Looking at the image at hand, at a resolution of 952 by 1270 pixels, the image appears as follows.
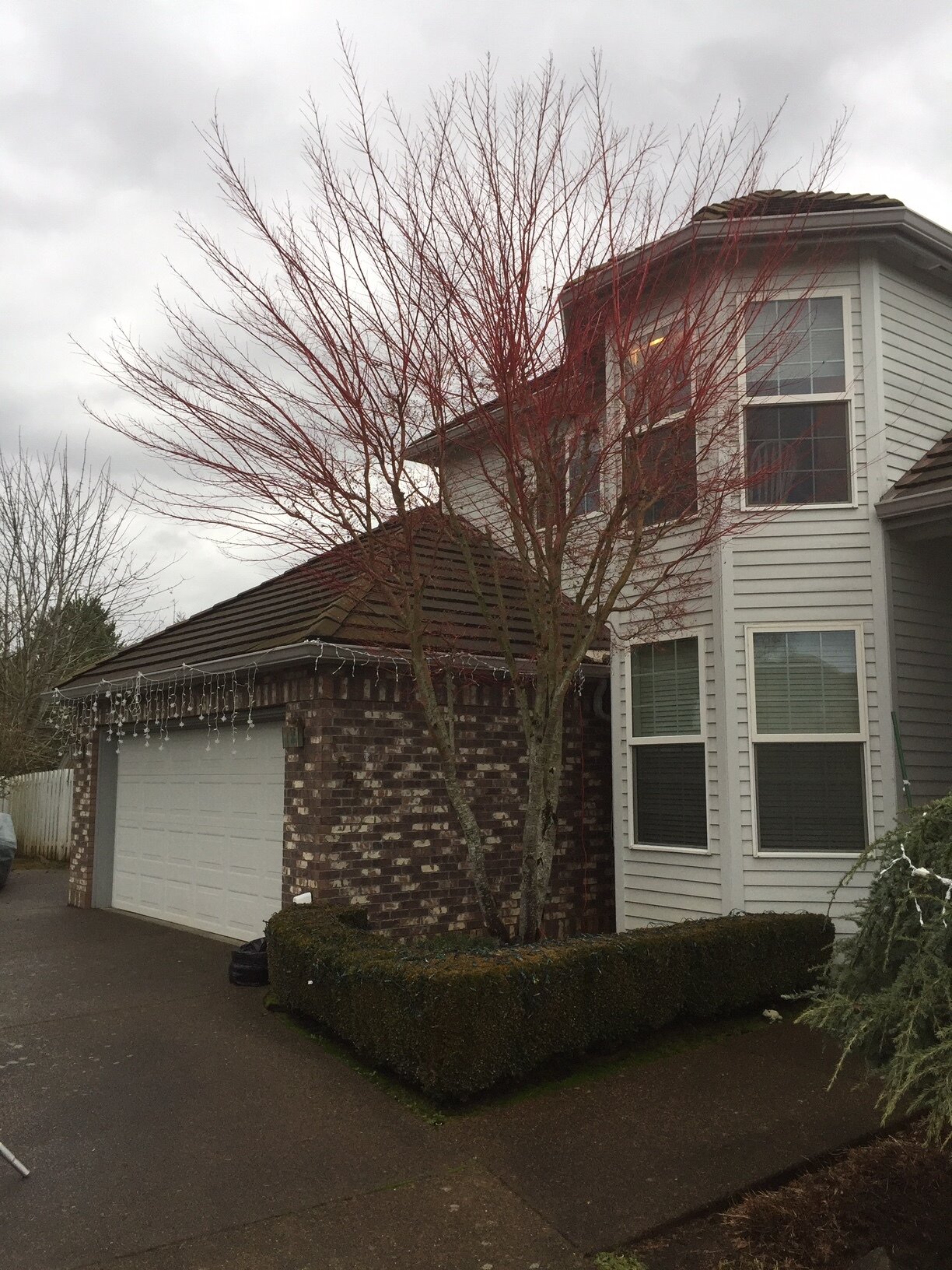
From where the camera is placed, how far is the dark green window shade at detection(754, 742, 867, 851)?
786 cm

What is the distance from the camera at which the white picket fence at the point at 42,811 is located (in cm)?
1866

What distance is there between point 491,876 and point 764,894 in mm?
2517

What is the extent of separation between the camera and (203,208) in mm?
7336

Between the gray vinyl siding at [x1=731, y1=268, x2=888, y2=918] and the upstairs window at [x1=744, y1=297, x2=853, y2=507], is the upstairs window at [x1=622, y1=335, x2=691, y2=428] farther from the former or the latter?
the gray vinyl siding at [x1=731, y1=268, x2=888, y2=918]

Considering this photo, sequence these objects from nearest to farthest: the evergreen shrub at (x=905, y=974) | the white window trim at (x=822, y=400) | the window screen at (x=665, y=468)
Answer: the evergreen shrub at (x=905, y=974) → the window screen at (x=665, y=468) → the white window trim at (x=822, y=400)

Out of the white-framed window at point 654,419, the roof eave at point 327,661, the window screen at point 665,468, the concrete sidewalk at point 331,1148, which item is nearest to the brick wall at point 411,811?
the roof eave at point 327,661

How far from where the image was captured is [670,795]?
8.56 meters

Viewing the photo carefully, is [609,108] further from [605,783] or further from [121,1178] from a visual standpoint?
[121,1178]

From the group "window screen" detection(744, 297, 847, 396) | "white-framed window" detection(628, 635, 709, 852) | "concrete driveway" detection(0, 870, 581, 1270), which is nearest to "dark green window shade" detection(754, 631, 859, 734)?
"white-framed window" detection(628, 635, 709, 852)

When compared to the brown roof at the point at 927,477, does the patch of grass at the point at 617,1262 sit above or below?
below

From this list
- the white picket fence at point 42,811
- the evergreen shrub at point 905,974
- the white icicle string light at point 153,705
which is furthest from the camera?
the white picket fence at point 42,811

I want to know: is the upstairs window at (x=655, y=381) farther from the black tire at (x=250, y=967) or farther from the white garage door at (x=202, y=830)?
the black tire at (x=250, y=967)

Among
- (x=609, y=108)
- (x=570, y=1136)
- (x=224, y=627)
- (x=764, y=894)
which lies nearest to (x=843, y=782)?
(x=764, y=894)

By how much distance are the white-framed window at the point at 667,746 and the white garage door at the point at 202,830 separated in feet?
10.7
